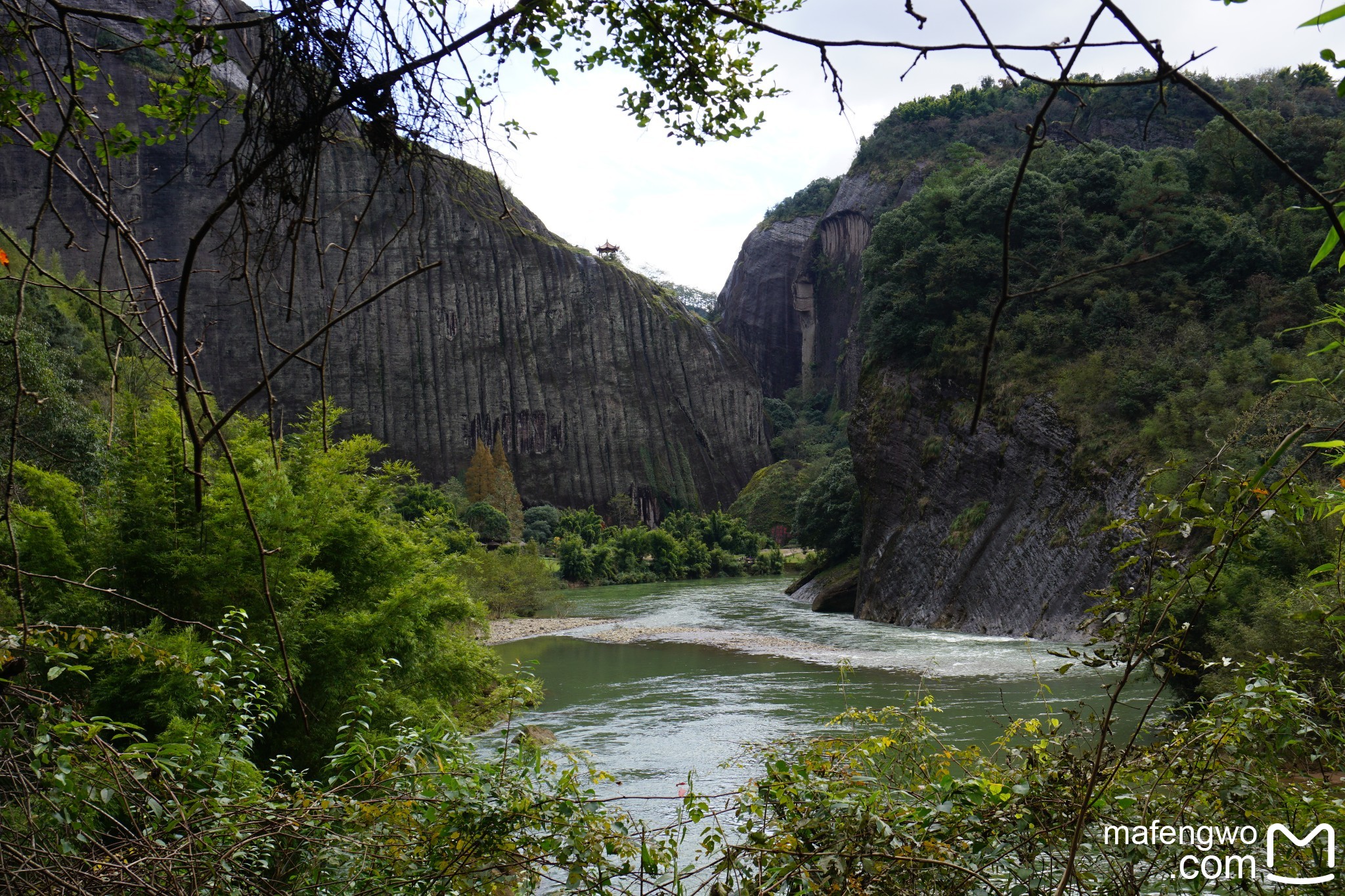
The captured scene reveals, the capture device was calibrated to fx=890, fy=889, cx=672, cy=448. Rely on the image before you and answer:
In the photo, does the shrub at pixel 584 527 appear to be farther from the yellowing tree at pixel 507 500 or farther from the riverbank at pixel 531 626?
the riverbank at pixel 531 626

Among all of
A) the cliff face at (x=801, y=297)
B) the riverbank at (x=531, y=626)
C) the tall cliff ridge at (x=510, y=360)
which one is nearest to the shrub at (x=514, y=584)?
the riverbank at (x=531, y=626)

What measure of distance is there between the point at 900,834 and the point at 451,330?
189 ft

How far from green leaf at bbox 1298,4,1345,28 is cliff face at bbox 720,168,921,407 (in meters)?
60.5

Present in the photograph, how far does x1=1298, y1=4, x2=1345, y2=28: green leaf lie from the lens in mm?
956

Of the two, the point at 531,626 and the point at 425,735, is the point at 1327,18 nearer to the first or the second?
the point at 425,735

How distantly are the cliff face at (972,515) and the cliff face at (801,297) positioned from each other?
36847mm

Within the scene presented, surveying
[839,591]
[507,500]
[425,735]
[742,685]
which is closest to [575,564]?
[507,500]

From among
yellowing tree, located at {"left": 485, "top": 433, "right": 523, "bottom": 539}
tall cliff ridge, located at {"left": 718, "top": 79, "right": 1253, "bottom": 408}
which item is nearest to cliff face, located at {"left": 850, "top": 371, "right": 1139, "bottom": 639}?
tall cliff ridge, located at {"left": 718, "top": 79, "right": 1253, "bottom": 408}

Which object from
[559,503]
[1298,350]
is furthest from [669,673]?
[559,503]

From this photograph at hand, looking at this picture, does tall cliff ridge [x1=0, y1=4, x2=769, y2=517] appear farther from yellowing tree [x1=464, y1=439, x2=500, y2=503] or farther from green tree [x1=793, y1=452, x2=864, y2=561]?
green tree [x1=793, y1=452, x2=864, y2=561]

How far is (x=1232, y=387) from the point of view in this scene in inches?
636

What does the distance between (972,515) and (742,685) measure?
9411 millimetres

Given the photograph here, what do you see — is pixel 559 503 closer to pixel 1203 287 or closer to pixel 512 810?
pixel 1203 287

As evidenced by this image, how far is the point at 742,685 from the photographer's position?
45.5 feet
